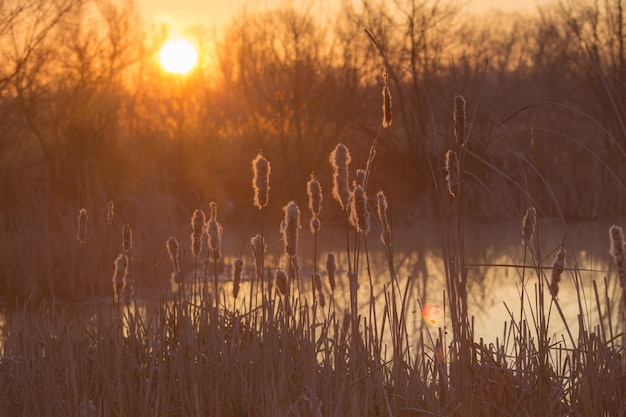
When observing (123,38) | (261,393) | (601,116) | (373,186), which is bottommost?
(261,393)

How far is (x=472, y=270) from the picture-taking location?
359 inches

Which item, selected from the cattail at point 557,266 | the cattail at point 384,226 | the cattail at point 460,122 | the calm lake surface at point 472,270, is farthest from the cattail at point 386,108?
the calm lake surface at point 472,270

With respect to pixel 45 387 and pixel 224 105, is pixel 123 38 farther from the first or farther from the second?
pixel 45 387

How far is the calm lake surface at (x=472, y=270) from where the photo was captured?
6.11 metres

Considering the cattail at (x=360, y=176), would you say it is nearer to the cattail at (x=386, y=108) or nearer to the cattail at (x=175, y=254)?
the cattail at (x=386, y=108)

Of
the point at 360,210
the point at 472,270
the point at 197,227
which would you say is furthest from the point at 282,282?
the point at 472,270

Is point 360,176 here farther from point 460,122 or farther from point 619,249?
point 619,249

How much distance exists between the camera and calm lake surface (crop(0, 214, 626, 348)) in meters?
6.11

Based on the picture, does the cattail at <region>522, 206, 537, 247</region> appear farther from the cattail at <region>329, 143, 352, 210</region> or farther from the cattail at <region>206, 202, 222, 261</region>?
the cattail at <region>206, 202, 222, 261</region>

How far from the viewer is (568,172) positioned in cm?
1471

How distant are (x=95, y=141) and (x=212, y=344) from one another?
992 cm

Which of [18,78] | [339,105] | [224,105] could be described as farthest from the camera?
[224,105]

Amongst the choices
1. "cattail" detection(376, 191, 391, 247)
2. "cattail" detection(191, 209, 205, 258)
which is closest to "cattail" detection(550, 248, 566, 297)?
"cattail" detection(376, 191, 391, 247)

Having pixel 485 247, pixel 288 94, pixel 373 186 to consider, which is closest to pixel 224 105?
pixel 288 94
